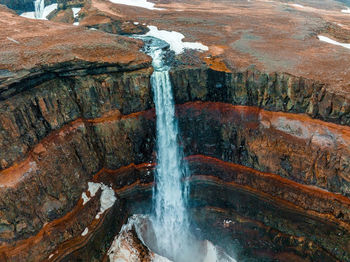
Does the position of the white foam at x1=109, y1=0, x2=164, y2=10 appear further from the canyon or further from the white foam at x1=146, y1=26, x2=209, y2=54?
the canyon

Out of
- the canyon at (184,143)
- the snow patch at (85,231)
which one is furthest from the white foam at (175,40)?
the snow patch at (85,231)

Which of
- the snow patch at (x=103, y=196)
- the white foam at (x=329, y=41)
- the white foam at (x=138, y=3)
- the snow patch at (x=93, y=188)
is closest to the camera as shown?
the snow patch at (x=103, y=196)

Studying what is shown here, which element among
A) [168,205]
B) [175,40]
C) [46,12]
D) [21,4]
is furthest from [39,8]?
[168,205]

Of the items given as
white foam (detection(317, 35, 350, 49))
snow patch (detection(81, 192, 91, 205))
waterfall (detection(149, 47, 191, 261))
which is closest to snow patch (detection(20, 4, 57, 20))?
waterfall (detection(149, 47, 191, 261))

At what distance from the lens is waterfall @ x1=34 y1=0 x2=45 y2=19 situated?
49.7 meters

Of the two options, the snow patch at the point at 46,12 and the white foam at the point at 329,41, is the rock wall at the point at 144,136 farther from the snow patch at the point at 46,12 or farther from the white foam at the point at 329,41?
the snow patch at the point at 46,12

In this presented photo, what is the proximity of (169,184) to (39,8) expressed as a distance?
49855mm

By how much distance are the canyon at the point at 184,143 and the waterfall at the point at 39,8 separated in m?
29.3

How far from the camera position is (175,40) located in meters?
28.2

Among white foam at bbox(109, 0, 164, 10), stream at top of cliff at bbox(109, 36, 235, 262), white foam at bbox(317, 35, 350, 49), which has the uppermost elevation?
white foam at bbox(109, 0, 164, 10)

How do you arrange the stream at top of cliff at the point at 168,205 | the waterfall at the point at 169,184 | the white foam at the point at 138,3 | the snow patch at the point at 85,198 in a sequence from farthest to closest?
the white foam at the point at 138,3
the waterfall at the point at 169,184
the stream at top of cliff at the point at 168,205
the snow patch at the point at 85,198

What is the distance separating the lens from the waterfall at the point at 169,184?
832 inches

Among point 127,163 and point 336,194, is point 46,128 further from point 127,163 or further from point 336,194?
point 336,194

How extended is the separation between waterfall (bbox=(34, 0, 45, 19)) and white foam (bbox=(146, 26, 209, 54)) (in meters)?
31.7
